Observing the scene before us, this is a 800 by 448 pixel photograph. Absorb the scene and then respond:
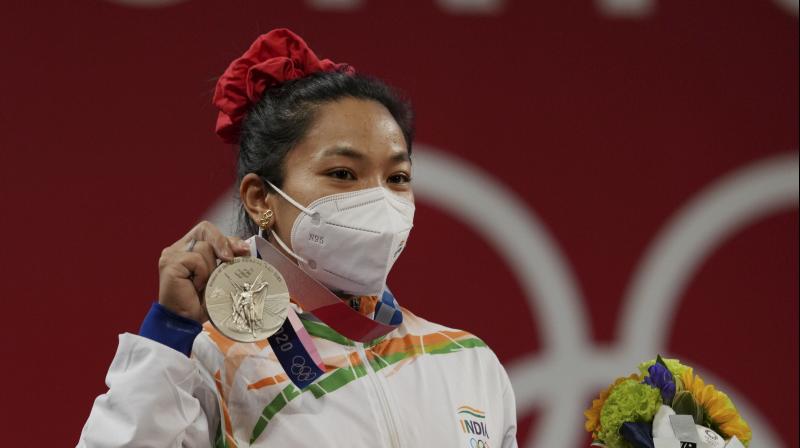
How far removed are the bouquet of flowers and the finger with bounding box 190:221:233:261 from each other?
0.69 metres

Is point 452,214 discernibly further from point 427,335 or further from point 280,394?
point 280,394

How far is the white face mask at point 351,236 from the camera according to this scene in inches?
73.3

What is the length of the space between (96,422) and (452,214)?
200 centimetres

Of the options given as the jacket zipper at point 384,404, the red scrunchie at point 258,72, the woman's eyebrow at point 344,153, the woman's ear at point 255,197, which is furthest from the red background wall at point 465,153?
the jacket zipper at point 384,404

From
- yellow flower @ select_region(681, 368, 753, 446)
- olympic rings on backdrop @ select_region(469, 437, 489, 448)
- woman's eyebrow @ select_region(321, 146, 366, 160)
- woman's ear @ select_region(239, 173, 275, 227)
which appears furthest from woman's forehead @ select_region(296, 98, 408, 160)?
yellow flower @ select_region(681, 368, 753, 446)

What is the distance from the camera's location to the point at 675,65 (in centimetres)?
375

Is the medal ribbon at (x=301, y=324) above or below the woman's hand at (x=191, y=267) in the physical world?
below

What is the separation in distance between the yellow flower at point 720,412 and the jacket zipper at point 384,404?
507 mm

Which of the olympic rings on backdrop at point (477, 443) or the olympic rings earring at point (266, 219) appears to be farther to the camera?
the olympic rings earring at point (266, 219)

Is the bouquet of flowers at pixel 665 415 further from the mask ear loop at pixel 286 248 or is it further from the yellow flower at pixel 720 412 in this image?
the mask ear loop at pixel 286 248

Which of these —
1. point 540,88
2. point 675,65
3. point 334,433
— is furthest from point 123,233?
point 675,65

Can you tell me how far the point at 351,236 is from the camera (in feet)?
6.12

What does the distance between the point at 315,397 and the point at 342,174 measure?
37 centimetres

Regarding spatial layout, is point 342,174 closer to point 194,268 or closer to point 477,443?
point 194,268
